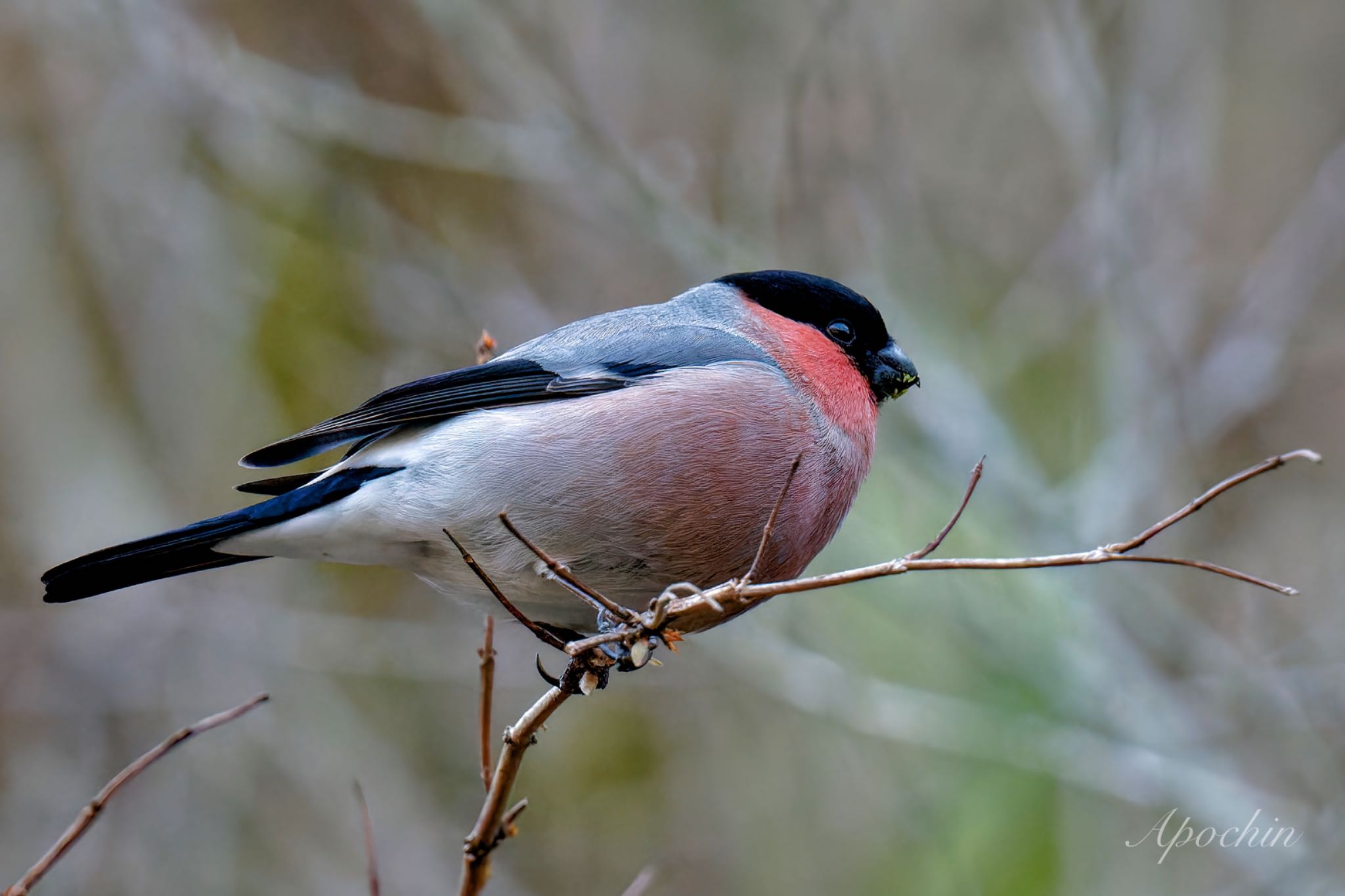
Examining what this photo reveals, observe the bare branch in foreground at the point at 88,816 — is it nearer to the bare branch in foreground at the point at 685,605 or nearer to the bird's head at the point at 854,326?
the bare branch in foreground at the point at 685,605

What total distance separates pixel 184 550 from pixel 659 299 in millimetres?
3281

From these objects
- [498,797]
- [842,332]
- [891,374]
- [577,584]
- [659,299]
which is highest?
[659,299]

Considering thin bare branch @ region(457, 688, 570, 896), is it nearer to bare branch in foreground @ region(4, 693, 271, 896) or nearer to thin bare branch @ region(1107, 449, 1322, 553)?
bare branch in foreground @ region(4, 693, 271, 896)

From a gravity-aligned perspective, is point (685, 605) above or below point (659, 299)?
below

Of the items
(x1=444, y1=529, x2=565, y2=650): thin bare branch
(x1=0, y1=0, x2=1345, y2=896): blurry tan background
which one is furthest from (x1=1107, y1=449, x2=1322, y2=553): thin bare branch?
(x1=0, y1=0, x2=1345, y2=896): blurry tan background

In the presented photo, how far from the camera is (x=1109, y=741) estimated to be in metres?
4.92

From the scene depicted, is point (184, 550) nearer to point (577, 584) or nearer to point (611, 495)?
point (611, 495)

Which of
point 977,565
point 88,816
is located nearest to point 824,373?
point 977,565

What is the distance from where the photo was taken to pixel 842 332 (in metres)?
3.46

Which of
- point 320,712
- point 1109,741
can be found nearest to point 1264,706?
point 1109,741

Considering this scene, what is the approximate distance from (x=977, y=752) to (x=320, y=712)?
2.70 m

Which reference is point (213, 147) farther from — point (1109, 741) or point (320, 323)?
point (1109, 741)

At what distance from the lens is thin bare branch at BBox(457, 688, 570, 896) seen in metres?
2.12

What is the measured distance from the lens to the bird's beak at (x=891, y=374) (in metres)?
3.42
